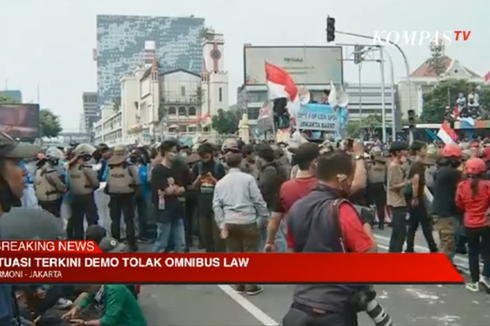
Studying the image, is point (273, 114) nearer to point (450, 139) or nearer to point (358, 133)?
point (358, 133)

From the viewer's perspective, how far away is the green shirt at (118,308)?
11.5 feet

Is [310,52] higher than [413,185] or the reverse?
higher

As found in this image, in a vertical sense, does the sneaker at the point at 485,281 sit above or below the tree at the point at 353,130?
below

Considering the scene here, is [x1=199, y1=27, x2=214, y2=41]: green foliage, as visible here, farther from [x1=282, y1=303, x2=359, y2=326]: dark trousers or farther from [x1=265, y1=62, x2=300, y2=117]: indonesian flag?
[x1=282, y1=303, x2=359, y2=326]: dark trousers

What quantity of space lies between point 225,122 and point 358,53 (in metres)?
0.90

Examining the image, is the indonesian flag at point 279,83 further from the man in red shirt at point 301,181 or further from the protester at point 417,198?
the protester at point 417,198

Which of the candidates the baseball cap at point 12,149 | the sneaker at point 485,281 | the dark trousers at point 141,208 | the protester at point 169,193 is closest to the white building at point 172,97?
the baseball cap at point 12,149

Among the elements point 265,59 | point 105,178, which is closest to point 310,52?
point 265,59

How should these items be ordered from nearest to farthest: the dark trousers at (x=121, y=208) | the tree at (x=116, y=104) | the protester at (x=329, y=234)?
the protester at (x=329, y=234) < the tree at (x=116, y=104) < the dark trousers at (x=121, y=208)

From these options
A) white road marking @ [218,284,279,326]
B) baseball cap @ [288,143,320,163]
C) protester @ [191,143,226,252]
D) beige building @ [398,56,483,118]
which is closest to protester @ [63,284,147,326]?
white road marking @ [218,284,279,326]

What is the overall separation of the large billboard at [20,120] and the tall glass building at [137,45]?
1.01ft

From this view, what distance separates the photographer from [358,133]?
616 centimetres

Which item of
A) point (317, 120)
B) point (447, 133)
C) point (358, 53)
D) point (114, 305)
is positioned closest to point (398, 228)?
point (447, 133)

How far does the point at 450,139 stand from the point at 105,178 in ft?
11.0
